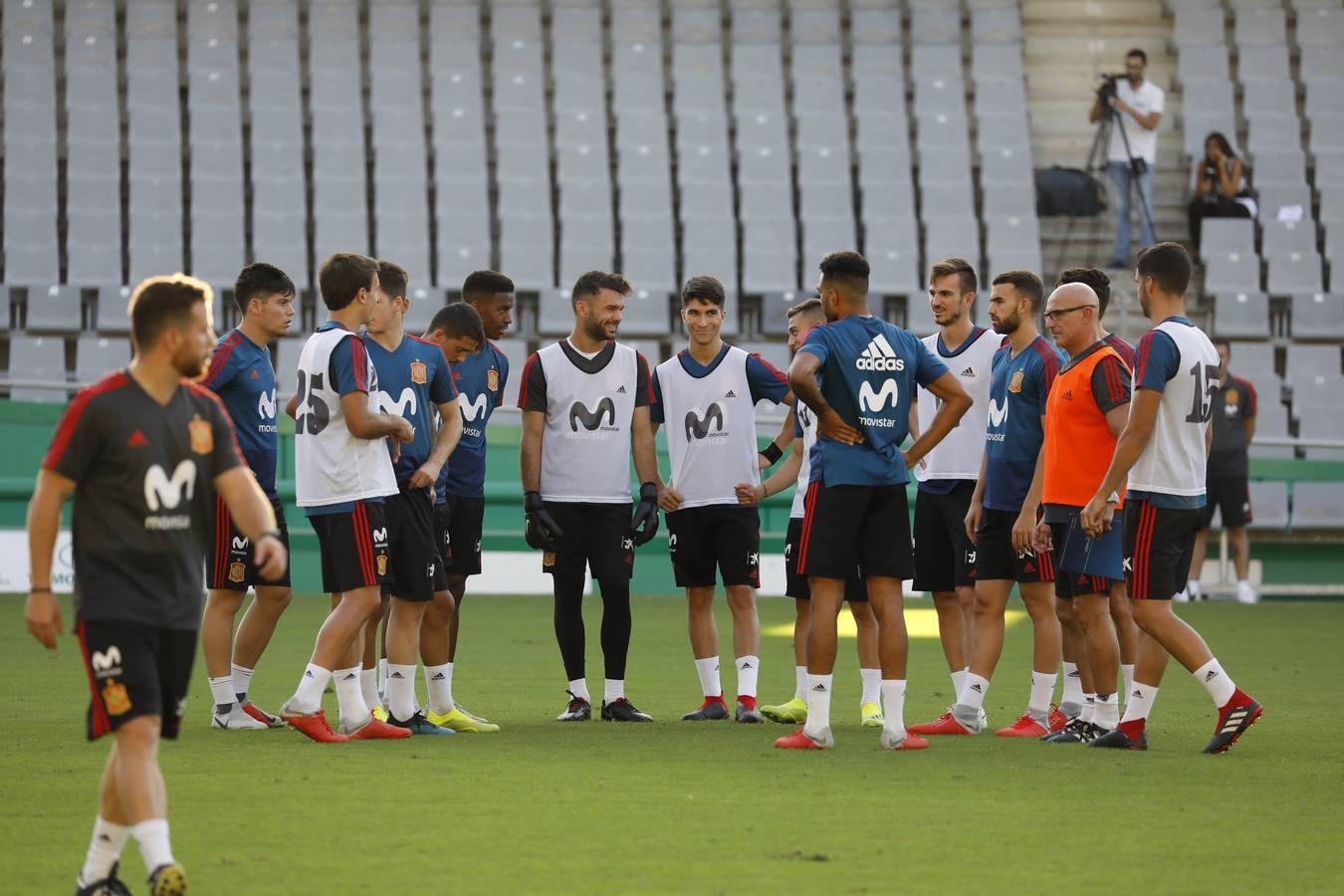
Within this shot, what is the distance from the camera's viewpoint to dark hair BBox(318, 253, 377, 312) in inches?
272

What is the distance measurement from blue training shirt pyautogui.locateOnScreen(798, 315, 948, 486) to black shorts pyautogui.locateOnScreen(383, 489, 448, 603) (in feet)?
5.50

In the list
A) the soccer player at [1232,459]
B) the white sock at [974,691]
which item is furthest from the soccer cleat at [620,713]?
the soccer player at [1232,459]

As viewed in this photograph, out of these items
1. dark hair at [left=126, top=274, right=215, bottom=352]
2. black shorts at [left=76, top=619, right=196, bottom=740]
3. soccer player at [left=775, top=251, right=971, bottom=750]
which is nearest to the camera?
black shorts at [left=76, top=619, right=196, bottom=740]

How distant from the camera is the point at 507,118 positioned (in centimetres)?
2144

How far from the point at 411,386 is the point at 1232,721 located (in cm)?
352

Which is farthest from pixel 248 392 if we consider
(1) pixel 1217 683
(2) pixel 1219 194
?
(2) pixel 1219 194

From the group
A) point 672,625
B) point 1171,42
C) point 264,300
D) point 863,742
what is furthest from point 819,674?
point 1171,42

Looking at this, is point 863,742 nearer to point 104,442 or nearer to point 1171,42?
point 104,442

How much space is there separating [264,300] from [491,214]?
14.0 metres

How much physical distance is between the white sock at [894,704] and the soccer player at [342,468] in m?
2.01

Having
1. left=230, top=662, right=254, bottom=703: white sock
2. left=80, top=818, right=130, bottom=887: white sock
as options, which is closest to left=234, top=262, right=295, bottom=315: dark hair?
left=230, top=662, right=254, bottom=703: white sock

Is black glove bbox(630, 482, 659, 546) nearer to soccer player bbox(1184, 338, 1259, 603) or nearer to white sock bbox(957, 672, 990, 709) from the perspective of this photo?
white sock bbox(957, 672, 990, 709)

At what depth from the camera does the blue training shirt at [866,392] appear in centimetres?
667

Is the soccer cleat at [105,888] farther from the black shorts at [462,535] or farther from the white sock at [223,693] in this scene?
the black shorts at [462,535]
